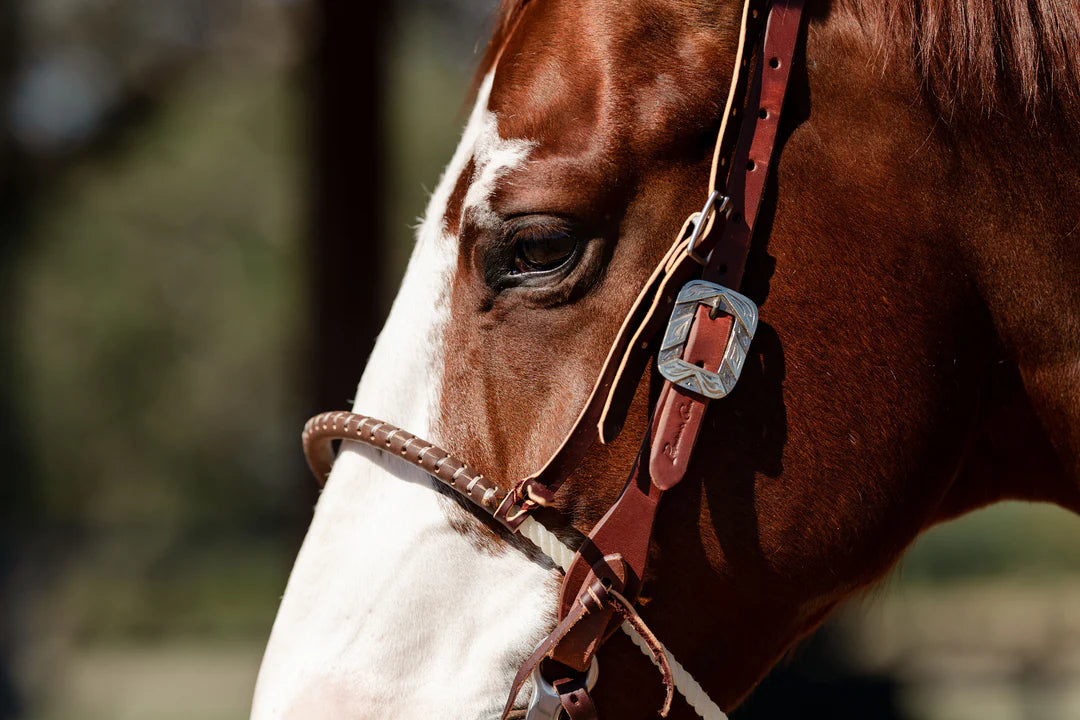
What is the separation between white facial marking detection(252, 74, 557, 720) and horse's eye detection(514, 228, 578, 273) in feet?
0.29

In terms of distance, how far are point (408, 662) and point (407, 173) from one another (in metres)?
20.0

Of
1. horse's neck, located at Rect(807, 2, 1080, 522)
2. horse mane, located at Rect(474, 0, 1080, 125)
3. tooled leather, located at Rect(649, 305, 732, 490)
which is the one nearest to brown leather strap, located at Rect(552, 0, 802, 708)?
tooled leather, located at Rect(649, 305, 732, 490)

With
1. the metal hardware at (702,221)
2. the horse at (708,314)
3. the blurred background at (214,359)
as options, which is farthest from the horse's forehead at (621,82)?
the blurred background at (214,359)

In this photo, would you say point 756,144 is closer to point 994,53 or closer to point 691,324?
point 691,324

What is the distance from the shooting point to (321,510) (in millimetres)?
1792

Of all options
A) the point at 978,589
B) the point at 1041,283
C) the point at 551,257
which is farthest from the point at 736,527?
the point at 978,589

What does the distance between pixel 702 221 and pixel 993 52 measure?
54 cm

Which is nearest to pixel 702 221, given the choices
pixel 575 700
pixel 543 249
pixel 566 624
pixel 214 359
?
pixel 543 249

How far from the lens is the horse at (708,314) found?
1645 mm

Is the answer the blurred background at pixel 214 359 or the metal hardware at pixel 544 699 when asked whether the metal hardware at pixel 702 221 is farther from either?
the blurred background at pixel 214 359

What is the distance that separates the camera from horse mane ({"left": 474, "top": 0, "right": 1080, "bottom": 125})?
1655mm

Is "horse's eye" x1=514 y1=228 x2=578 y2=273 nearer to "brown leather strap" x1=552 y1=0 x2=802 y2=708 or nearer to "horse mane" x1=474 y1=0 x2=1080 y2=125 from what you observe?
"brown leather strap" x1=552 y1=0 x2=802 y2=708

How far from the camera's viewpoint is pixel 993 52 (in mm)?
1659

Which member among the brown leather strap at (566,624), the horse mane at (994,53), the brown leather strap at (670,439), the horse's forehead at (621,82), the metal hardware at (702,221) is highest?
the horse's forehead at (621,82)
